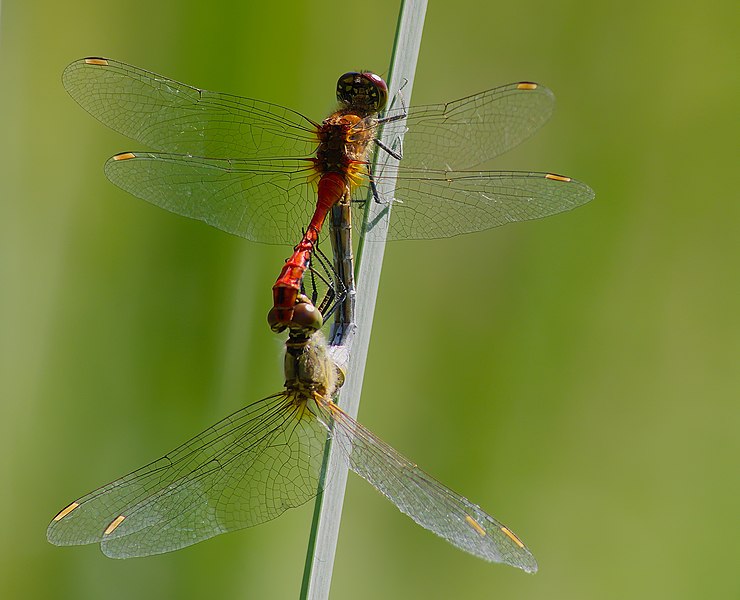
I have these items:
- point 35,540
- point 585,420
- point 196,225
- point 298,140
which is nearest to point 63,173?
point 196,225

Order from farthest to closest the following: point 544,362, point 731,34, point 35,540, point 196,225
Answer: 1. point 731,34
2. point 544,362
3. point 196,225
4. point 35,540

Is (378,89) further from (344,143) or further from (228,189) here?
(228,189)

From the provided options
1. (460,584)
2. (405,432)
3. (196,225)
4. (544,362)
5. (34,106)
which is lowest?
(460,584)

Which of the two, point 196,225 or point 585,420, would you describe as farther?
point 585,420

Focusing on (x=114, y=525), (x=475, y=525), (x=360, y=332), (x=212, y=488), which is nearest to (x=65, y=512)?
(x=114, y=525)

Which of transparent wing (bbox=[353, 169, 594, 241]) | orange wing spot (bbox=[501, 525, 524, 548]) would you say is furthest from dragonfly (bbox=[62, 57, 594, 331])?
orange wing spot (bbox=[501, 525, 524, 548])

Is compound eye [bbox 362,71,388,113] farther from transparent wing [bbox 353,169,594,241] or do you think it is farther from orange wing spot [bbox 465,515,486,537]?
orange wing spot [bbox 465,515,486,537]

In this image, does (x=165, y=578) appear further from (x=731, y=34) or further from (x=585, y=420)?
(x=731, y=34)
